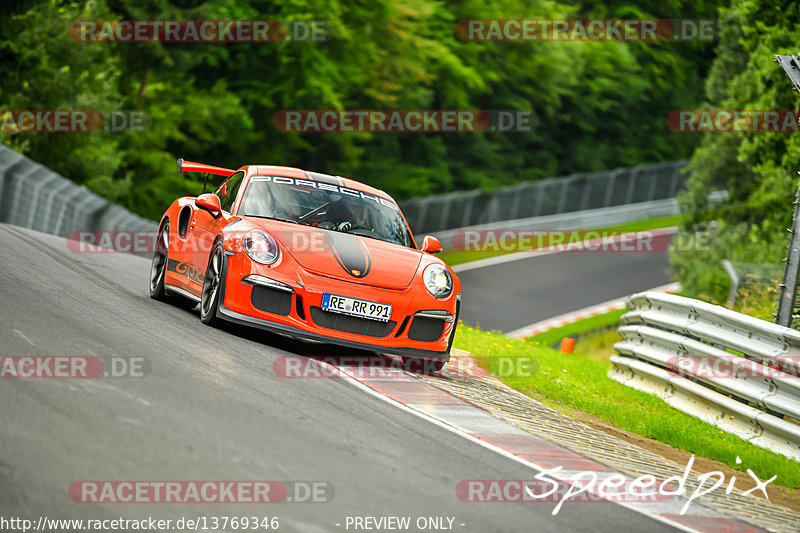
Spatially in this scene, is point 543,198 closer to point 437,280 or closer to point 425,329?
point 437,280

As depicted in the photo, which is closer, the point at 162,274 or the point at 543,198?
the point at 162,274

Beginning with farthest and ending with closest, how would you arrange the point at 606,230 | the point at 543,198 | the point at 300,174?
the point at 543,198 → the point at 606,230 → the point at 300,174

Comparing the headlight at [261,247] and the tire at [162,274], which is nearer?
the headlight at [261,247]

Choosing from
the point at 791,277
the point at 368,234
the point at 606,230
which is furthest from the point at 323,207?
the point at 606,230

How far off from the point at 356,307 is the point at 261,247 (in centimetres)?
92

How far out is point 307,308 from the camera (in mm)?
7957

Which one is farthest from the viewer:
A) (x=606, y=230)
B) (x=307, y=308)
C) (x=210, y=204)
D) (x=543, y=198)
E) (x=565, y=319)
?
(x=543, y=198)

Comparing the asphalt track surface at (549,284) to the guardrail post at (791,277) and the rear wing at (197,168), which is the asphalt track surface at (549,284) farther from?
the guardrail post at (791,277)

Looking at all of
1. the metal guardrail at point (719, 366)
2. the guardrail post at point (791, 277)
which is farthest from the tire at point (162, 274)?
the guardrail post at point (791, 277)

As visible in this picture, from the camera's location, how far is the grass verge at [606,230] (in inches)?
1359

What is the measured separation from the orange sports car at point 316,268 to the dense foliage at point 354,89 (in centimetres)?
1537

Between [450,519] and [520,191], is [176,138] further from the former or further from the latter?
[450,519]

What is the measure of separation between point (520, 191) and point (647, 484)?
1405 inches

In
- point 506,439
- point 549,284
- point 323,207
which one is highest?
point 323,207
